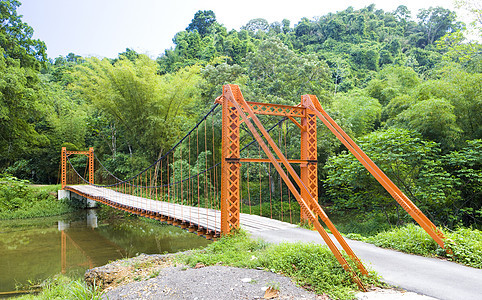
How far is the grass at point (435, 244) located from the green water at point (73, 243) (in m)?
5.66

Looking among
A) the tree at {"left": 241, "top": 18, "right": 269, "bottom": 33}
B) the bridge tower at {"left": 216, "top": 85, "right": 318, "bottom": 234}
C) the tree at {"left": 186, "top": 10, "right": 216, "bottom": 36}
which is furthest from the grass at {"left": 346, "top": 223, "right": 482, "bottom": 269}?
the tree at {"left": 241, "top": 18, "right": 269, "bottom": 33}

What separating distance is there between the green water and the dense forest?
3.72 metres

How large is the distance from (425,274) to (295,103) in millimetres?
7936

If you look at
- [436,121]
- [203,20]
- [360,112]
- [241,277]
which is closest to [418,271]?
[241,277]

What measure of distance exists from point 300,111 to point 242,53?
1479 centimetres

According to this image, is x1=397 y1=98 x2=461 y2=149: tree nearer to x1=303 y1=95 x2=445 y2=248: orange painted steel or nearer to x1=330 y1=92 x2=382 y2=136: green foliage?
x1=303 y1=95 x2=445 y2=248: orange painted steel

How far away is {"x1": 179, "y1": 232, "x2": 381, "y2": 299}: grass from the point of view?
2.70 metres

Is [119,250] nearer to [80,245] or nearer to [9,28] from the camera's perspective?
[80,245]

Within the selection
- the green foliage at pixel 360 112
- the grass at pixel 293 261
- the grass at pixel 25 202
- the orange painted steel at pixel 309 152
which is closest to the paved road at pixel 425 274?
the grass at pixel 293 261

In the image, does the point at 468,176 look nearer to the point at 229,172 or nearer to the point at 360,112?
the point at 229,172

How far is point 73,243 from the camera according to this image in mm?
9125

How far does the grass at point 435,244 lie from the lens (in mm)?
3251

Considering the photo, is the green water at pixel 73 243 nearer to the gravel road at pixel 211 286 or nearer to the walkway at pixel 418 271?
the gravel road at pixel 211 286

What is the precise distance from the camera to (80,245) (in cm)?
895
